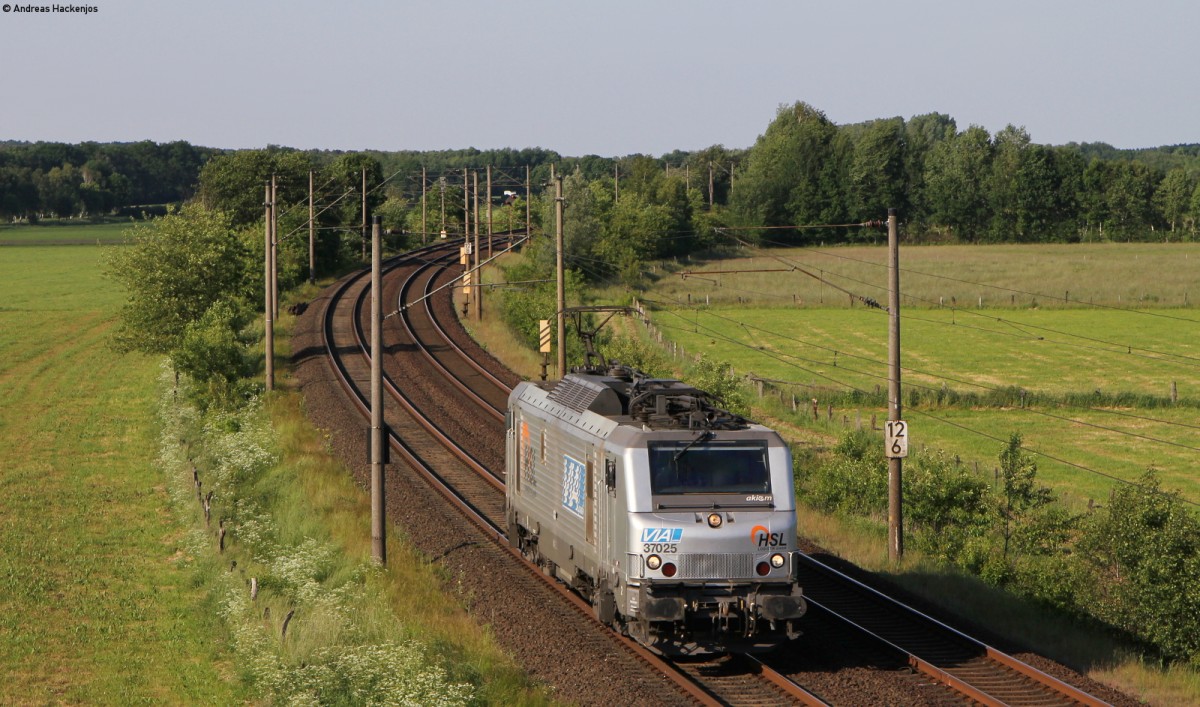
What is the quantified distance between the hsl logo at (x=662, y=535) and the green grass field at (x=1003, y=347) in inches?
874

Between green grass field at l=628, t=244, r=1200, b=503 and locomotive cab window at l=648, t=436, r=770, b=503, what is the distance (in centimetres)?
2119

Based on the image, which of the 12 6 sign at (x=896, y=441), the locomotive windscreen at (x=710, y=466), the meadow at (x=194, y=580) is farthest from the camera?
the 12 6 sign at (x=896, y=441)

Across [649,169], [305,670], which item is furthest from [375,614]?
[649,169]

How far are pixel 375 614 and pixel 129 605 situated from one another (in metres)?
8.11

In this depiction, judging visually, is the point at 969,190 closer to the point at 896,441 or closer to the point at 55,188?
the point at 896,441

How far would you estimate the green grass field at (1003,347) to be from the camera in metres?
45.7

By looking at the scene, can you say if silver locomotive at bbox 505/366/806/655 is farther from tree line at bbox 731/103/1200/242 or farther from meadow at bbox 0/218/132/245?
meadow at bbox 0/218/132/245

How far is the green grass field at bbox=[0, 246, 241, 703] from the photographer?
21000 millimetres

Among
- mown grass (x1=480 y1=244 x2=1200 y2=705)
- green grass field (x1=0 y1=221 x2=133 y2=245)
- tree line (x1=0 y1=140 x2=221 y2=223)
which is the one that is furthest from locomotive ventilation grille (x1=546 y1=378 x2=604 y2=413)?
tree line (x1=0 y1=140 x2=221 y2=223)

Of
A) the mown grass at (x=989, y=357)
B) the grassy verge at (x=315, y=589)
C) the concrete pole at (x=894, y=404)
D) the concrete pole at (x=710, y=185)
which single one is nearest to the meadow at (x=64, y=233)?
the concrete pole at (x=710, y=185)

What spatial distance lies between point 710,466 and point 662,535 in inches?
49.7

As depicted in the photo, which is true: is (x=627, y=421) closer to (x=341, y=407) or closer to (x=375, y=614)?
(x=375, y=614)

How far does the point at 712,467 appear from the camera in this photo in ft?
57.9

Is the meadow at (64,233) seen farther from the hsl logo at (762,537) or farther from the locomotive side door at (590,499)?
the hsl logo at (762,537)
